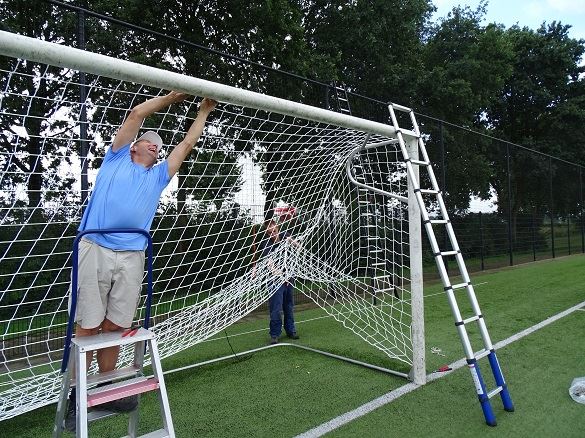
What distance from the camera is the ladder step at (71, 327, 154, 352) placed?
6.71ft

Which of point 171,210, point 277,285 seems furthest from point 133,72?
point 277,285

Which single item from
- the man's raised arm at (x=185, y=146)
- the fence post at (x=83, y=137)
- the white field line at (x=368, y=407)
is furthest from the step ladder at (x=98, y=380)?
the fence post at (x=83, y=137)

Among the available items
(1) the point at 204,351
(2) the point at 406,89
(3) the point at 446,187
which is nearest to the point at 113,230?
(1) the point at 204,351

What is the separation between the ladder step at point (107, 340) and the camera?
2.04 meters

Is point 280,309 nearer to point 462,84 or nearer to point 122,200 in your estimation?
point 122,200

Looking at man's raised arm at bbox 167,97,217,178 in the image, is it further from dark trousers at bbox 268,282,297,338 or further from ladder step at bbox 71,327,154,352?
dark trousers at bbox 268,282,297,338

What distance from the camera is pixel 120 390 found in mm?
2070

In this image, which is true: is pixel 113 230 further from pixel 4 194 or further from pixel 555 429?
pixel 555 429

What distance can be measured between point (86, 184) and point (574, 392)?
4265 millimetres

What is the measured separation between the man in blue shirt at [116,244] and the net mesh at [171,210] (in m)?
0.75

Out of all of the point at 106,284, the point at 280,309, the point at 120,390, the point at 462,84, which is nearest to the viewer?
the point at 120,390

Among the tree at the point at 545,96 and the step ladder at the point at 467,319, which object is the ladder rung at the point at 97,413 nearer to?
the step ladder at the point at 467,319

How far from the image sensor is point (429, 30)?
1644 centimetres

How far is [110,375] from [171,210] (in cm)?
266
